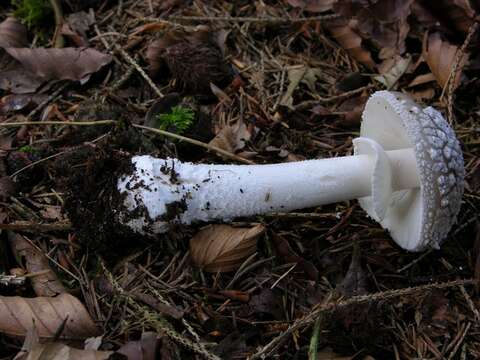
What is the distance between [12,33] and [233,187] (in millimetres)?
2043

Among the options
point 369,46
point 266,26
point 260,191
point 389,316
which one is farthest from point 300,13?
point 389,316

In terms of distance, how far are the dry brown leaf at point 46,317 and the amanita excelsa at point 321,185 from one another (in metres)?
0.47

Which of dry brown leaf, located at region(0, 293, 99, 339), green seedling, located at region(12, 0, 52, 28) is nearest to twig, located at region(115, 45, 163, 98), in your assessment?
green seedling, located at region(12, 0, 52, 28)

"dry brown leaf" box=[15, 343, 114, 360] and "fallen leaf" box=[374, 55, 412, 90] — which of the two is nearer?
"dry brown leaf" box=[15, 343, 114, 360]

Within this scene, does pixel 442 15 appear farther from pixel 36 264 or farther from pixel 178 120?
pixel 36 264

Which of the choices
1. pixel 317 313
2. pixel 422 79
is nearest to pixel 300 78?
pixel 422 79

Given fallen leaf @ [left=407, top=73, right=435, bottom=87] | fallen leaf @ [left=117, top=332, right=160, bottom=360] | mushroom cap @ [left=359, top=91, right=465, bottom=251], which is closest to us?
fallen leaf @ [left=117, top=332, right=160, bottom=360]

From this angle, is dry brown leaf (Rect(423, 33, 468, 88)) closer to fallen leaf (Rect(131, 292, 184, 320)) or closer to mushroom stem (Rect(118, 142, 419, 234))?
mushroom stem (Rect(118, 142, 419, 234))

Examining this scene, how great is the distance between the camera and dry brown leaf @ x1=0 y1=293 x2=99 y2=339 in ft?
7.21

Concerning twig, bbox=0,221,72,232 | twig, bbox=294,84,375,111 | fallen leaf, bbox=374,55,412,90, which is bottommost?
twig, bbox=0,221,72,232

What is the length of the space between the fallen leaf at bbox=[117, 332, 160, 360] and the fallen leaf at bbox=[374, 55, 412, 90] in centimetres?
211

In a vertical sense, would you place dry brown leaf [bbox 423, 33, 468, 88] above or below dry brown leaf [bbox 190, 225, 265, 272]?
above

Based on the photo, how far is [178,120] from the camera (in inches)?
118

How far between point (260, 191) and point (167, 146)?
2.39 ft
